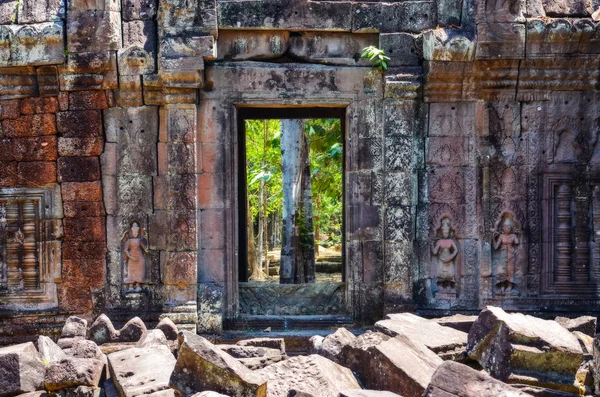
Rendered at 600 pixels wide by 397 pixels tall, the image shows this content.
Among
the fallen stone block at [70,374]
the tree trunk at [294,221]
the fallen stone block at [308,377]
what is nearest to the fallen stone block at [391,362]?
the fallen stone block at [308,377]

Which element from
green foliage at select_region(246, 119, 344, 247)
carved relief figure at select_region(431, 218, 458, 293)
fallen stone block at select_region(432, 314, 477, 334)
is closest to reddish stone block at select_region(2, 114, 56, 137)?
green foliage at select_region(246, 119, 344, 247)

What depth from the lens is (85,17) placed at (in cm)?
780

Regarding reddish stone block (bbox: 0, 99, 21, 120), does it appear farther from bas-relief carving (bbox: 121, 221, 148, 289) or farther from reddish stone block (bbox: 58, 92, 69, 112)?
bas-relief carving (bbox: 121, 221, 148, 289)

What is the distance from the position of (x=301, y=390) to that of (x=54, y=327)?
4152 mm

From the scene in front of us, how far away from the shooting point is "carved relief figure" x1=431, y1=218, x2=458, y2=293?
795 cm

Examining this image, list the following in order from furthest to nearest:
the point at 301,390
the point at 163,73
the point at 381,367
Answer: the point at 163,73 < the point at 381,367 < the point at 301,390

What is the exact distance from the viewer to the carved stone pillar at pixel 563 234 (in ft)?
26.2

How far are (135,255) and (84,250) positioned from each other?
527 millimetres

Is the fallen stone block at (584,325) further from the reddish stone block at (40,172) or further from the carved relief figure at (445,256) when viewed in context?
the reddish stone block at (40,172)

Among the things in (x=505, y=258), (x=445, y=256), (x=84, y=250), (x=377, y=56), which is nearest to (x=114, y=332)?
(x=84, y=250)

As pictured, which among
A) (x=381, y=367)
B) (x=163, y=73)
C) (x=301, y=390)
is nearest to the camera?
(x=301, y=390)

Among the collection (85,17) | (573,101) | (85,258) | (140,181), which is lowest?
(85,258)

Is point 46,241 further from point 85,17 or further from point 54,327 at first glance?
point 85,17

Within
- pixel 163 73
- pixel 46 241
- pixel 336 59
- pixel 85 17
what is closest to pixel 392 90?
pixel 336 59
